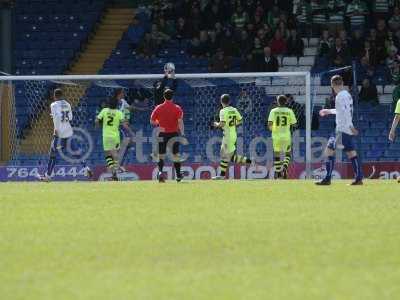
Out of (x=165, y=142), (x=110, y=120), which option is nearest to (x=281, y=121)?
(x=165, y=142)

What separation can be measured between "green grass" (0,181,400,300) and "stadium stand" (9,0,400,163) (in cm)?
1283

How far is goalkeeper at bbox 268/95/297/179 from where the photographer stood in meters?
28.4

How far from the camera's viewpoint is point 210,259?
10.9 meters

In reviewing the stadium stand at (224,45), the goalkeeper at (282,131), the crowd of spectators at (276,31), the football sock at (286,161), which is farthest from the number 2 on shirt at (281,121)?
the crowd of spectators at (276,31)

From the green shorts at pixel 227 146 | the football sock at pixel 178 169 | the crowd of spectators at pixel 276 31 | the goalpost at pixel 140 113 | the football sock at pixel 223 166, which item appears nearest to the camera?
the football sock at pixel 178 169

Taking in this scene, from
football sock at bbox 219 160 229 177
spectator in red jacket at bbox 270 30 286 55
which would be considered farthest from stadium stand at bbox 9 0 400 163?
football sock at bbox 219 160 229 177

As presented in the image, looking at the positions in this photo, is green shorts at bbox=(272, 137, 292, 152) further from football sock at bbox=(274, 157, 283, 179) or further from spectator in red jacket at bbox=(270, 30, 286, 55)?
spectator in red jacket at bbox=(270, 30, 286, 55)

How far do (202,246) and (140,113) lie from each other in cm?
2032

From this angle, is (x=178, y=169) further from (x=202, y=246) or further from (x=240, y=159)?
(x=202, y=246)

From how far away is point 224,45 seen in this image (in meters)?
34.8

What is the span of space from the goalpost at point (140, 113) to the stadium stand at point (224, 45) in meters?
0.06

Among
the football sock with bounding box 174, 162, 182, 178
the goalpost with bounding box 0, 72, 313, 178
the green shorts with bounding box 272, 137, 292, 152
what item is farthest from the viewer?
the goalpost with bounding box 0, 72, 313, 178

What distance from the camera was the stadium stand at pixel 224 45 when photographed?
32.4 m

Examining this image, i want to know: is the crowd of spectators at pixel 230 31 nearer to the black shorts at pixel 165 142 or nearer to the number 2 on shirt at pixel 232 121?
the number 2 on shirt at pixel 232 121
